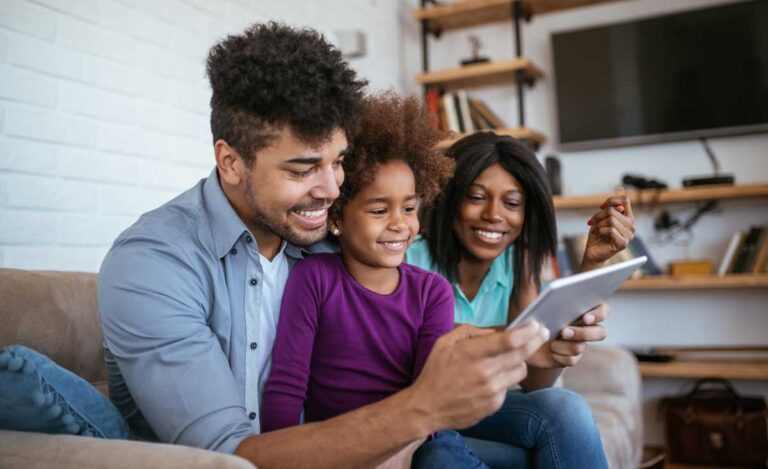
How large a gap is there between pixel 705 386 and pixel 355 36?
7.69ft

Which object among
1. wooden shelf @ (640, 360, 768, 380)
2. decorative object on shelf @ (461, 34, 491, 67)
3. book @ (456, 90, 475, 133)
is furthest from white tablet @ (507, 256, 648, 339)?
decorative object on shelf @ (461, 34, 491, 67)

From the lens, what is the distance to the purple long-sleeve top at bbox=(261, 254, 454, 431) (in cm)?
122

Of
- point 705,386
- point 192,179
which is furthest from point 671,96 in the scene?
point 192,179

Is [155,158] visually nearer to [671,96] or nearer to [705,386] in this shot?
[671,96]

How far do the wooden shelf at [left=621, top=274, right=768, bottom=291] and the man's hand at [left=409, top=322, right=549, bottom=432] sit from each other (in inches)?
100

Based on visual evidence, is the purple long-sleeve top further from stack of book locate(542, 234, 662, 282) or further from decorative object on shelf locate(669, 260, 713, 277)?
decorative object on shelf locate(669, 260, 713, 277)

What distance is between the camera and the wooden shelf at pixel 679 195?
304 cm

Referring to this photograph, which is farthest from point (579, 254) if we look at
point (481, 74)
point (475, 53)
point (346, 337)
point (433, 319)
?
point (346, 337)

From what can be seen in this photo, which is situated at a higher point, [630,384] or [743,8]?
[743,8]

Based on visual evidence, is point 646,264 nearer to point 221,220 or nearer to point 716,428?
point 716,428

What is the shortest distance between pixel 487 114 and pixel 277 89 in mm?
2629

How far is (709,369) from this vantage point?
3.05 metres

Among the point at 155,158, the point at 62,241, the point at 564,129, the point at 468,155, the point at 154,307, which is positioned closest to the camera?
the point at 154,307

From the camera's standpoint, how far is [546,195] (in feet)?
5.78
